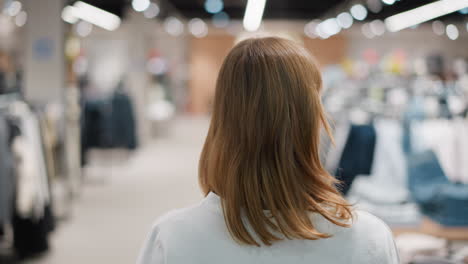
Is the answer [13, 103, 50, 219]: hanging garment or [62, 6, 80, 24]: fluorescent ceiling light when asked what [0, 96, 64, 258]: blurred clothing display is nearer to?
[13, 103, 50, 219]: hanging garment

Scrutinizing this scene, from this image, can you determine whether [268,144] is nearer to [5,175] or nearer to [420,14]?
[5,175]

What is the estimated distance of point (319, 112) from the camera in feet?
3.56

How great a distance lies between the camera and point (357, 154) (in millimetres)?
3354

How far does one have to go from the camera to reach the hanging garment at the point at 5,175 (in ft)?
12.4

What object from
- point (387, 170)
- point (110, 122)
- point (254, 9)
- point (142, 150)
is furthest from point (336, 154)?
point (142, 150)

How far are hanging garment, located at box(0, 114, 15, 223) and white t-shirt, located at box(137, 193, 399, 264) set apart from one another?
308 centimetres

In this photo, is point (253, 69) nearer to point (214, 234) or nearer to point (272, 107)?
point (272, 107)

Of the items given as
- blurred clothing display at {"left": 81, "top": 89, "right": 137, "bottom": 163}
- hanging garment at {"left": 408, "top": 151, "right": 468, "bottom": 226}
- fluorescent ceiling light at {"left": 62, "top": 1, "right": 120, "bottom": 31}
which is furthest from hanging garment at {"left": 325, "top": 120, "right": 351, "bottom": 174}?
fluorescent ceiling light at {"left": 62, "top": 1, "right": 120, "bottom": 31}

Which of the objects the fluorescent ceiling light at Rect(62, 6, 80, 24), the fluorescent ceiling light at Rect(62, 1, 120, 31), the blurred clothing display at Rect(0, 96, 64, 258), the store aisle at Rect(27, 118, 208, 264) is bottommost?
the store aisle at Rect(27, 118, 208, 264)

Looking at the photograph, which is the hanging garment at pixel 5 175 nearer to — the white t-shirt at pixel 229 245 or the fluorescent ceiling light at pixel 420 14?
the white t-shirt at pixel 229 245

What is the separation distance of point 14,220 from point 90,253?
2.67 ft

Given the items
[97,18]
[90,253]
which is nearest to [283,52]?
[90,253]

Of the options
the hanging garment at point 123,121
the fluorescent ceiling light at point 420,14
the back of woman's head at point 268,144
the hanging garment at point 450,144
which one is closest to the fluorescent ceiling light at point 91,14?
the hanging garment at point 123,121

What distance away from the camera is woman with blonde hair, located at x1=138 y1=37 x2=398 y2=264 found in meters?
1.04
